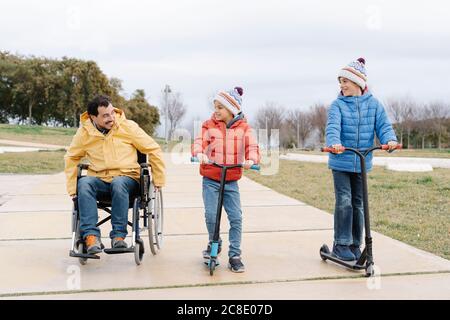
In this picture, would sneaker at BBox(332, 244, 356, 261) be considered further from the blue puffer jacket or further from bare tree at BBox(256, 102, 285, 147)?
bare tree at BBox(256, 102, 285, 147)

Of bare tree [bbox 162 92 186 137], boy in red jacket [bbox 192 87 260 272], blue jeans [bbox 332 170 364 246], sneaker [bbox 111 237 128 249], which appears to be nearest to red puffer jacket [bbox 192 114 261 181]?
boy in red jacket [bbox 192 87 260 272]

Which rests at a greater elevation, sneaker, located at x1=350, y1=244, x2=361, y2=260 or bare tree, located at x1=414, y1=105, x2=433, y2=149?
bare tree, located at x1=414, y1=105, x2=433, y2=149

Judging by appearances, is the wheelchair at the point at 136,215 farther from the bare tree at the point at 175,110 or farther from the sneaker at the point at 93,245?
the bare tree at the point at 175,110

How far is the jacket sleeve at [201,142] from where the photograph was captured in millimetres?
3973

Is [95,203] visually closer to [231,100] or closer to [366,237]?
[231,100]

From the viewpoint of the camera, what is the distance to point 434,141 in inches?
2138

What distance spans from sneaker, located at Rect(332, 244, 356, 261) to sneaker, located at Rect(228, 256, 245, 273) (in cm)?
75

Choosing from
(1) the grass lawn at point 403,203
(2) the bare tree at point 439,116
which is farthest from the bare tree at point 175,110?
(1) the grass lawn at point 403,203

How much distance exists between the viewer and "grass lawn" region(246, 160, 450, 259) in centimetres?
511

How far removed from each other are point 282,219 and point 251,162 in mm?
2349

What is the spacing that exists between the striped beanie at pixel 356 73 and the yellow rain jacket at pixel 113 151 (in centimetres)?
154

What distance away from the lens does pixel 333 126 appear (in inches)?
153

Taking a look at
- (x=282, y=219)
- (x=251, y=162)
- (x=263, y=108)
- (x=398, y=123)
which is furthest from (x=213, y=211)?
(x=398, y=123)
